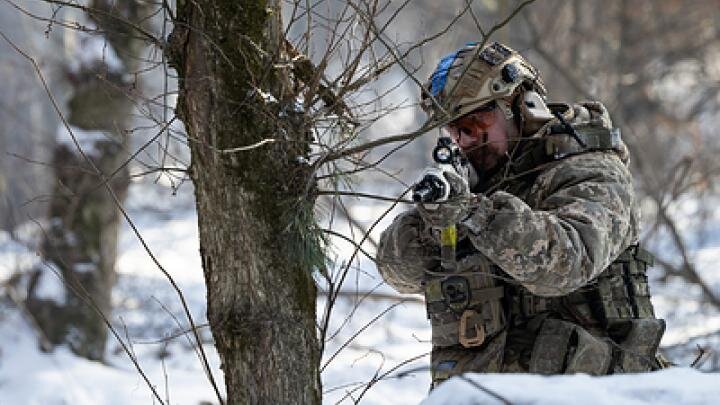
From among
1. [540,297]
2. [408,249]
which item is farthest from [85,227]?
[540,297]

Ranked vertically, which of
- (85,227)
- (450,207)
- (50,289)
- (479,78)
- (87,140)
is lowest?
(450,207)

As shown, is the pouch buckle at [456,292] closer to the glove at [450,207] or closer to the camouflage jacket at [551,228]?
the camouflage jacket at [551,228]

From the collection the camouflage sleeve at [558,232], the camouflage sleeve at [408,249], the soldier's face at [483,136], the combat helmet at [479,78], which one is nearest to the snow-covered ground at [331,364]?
the camouflage sleeve at [408,249]

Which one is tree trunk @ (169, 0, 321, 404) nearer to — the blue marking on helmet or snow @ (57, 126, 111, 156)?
the blue marking on helmet

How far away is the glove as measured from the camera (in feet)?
9.25

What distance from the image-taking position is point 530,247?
2.95 meters

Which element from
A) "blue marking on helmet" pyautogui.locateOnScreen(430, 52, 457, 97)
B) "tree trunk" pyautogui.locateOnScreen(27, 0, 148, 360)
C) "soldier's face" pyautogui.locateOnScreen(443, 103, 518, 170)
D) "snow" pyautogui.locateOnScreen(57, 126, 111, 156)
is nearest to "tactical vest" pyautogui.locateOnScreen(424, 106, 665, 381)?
"soldier's face" pyautogui.locateOnScreen(443, 103, 518, 170)

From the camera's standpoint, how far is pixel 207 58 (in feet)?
9.39

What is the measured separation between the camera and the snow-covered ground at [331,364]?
6.48ft

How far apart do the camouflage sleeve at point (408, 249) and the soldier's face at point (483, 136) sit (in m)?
0.28

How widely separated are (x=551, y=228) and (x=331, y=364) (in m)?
4.16

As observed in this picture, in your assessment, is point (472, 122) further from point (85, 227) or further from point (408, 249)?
point (85, 227)

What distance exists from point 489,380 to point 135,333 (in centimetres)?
907

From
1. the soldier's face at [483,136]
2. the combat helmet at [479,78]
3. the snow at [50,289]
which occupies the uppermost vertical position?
the snow at [50,289]
